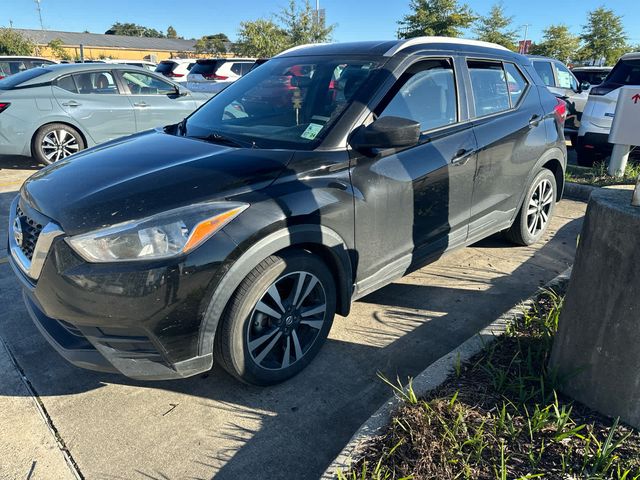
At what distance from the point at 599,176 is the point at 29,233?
6.86 metres

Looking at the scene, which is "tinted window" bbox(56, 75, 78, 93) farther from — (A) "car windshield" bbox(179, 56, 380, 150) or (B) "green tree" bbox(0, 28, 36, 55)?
(B) "green tree" bbox(0, 28, 36, 55)

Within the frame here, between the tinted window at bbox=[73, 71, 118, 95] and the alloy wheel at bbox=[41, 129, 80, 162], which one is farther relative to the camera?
the tinted window at bbox=[73, 71, 118, 95]

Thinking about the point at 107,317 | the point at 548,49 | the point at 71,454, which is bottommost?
the point at 71,454

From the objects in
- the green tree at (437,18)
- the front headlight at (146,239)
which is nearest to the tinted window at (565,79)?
the front headlight at (146,239)

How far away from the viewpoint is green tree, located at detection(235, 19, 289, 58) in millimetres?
A: 30875

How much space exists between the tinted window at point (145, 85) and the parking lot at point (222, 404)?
5300 mm

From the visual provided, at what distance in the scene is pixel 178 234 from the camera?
2.21 metres

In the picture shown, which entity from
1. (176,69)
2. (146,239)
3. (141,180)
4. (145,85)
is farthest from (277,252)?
(176,69)

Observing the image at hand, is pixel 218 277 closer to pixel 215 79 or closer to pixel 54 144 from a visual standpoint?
pixel 54 144

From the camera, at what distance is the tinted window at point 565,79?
1112cm

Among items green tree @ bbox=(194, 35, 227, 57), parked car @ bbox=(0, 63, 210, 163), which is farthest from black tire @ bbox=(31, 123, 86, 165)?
green tree @ bbox=(194, 35, 227, 57)

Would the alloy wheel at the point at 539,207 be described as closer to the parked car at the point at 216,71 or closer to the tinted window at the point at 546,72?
the tinted window at the point at 546,72

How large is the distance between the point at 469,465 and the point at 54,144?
768 centimetres

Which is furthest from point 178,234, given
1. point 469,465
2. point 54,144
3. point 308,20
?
point 308,20
